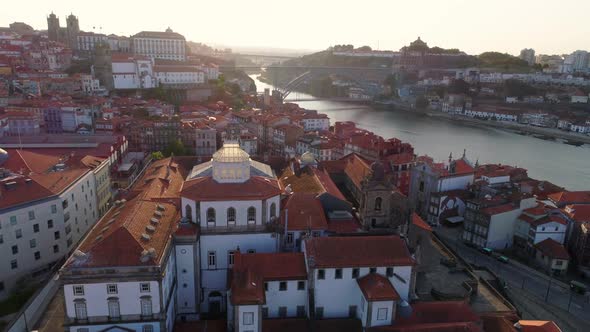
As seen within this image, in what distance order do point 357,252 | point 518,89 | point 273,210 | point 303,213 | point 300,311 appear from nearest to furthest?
point 357,252 → point 300,311 → point 273,210 → point 303,213 → point 518,89

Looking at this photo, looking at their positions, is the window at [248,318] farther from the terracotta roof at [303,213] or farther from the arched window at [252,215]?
Answer: the terracotta roof at [303,213]

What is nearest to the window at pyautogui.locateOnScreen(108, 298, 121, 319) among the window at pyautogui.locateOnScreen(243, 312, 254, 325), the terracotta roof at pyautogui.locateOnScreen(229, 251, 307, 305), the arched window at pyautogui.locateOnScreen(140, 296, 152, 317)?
the arched window at pyautogui.locateOnScreen(140, 296, 152, 317)

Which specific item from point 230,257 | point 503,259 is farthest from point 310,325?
point 503,259

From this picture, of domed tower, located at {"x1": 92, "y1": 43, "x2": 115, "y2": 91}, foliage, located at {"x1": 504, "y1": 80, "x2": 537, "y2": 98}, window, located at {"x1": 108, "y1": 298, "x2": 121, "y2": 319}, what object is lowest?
window, located at {"x1": 108, "y1": 298, "x2": 121, "y2": 319}

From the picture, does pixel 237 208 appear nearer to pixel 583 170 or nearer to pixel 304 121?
pixel 304 121

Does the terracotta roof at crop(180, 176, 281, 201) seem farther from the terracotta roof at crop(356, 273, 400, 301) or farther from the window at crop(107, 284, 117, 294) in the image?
the terracotta roof at crop(356, 273, 400, 301)

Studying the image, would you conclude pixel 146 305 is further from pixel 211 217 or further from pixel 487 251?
pixel 487 251
